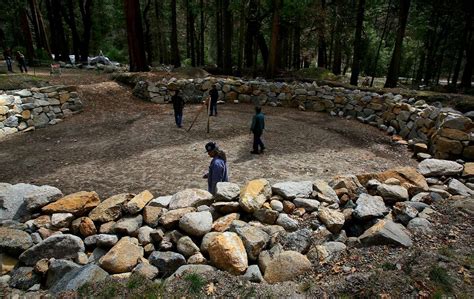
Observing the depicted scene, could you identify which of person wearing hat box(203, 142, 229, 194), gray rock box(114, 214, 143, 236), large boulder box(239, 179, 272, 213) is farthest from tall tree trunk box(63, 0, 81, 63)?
large boulder box(239, 179, 272, 213)

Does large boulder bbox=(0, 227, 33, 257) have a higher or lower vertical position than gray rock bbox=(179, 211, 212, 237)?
lower

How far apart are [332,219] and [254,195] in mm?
1240

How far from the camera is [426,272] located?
3.88 m

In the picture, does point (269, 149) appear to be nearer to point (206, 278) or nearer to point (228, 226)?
point (228, 226)

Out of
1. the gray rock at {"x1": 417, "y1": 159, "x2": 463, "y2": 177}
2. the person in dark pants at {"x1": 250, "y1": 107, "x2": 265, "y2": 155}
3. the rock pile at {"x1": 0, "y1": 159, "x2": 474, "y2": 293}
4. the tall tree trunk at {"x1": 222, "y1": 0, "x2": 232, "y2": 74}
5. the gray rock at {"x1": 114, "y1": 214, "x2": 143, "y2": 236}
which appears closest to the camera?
the rock pile at {"x1": 0, "y1": 159, "x2": 474, "y2": 293}

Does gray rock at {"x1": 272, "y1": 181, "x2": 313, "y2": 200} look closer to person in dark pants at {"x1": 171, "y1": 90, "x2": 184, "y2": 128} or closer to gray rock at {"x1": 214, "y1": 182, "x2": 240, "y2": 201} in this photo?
gray rock at {"x1": 214, "y1": 182, "x2": 240, "y2": 201}

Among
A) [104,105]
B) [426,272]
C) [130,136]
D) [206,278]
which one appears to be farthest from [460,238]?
[104,105]

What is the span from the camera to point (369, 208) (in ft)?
16.7

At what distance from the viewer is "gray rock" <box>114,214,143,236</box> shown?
464 centimetres

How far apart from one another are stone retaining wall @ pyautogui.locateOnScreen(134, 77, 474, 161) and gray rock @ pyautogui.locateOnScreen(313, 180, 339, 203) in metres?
5.45

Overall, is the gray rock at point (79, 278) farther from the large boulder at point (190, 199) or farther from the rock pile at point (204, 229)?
the large boulder at point (190, 199)

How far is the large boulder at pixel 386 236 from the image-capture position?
446cm

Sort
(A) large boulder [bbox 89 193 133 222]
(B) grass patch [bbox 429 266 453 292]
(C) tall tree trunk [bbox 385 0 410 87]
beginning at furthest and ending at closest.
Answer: (C) tall tree trunk [bbox 385 0 410 87] < (A) large boulder [bbox 89 193 133 222] < (B) grass patch [bbox 429 266 453 292]

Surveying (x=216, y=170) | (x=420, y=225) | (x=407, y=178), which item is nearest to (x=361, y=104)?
(x=407, y=178)
